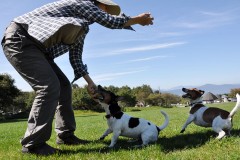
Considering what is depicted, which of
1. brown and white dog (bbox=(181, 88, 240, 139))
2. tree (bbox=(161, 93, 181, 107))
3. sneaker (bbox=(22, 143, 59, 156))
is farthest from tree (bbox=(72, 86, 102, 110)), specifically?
sneaker (bbox=(22, 143, 59, 156))

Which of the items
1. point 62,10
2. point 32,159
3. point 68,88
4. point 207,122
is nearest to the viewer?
point 32,159

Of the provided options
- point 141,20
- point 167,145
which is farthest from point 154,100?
point 141,20

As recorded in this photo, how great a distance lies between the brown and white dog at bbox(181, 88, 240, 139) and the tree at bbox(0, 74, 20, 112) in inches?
2184

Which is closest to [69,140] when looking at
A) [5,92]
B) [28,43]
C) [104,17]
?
[28,43]

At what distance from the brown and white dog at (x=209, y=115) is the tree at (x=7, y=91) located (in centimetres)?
5549

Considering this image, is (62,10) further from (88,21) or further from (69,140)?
(69,140)

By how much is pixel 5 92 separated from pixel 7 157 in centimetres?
5714

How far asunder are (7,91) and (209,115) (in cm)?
5761

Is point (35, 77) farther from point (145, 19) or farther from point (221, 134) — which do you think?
point (221, 134)

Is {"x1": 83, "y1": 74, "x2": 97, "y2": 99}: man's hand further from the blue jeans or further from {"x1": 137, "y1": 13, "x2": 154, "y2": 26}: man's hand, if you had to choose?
{"x1": 137, "y1": 13, "x2": 154, "y2": 26}: man's hand

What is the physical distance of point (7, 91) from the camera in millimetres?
60000

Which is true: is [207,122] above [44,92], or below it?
below

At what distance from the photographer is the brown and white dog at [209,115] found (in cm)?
664

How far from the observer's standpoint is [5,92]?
59.3 meters
